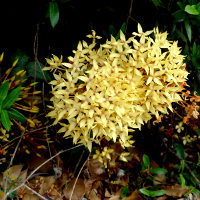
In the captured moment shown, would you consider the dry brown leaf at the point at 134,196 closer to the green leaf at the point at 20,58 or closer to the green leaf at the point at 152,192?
the green leaf at the point at 152,192

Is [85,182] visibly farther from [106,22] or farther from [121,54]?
[106,22]

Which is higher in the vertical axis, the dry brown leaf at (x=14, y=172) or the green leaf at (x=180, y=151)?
the dry brown leaf at (x=14, y=172)

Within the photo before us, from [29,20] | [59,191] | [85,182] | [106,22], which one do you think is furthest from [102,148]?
[29,20]

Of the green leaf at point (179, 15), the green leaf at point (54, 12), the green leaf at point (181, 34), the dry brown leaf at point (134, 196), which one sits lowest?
the dry brown leaf at point (134, 196)

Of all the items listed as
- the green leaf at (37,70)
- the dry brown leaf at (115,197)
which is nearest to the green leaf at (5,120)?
the green leaf at (37,70)

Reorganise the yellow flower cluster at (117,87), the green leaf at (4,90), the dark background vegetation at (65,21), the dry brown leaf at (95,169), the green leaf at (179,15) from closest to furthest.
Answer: the yellow flower cluster at (117,87), the green leaf at (4,90), the green leaf at (179,15), the dark background vegetation at (65,21), the dry brown leaf at (95,169)

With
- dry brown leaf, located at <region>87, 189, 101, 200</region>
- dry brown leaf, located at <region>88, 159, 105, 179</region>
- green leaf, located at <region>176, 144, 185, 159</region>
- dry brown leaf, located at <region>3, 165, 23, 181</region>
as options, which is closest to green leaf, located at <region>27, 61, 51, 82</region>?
dry brown leaf, located at <region>3, 165, 23, 181</region>

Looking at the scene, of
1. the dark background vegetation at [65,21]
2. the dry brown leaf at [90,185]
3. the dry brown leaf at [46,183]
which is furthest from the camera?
the dry brown leaf at [90,185]

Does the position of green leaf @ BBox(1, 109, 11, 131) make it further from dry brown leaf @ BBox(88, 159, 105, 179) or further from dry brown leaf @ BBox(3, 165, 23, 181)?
dry brown leaf @ BBox(88, 159, 105, 179)
